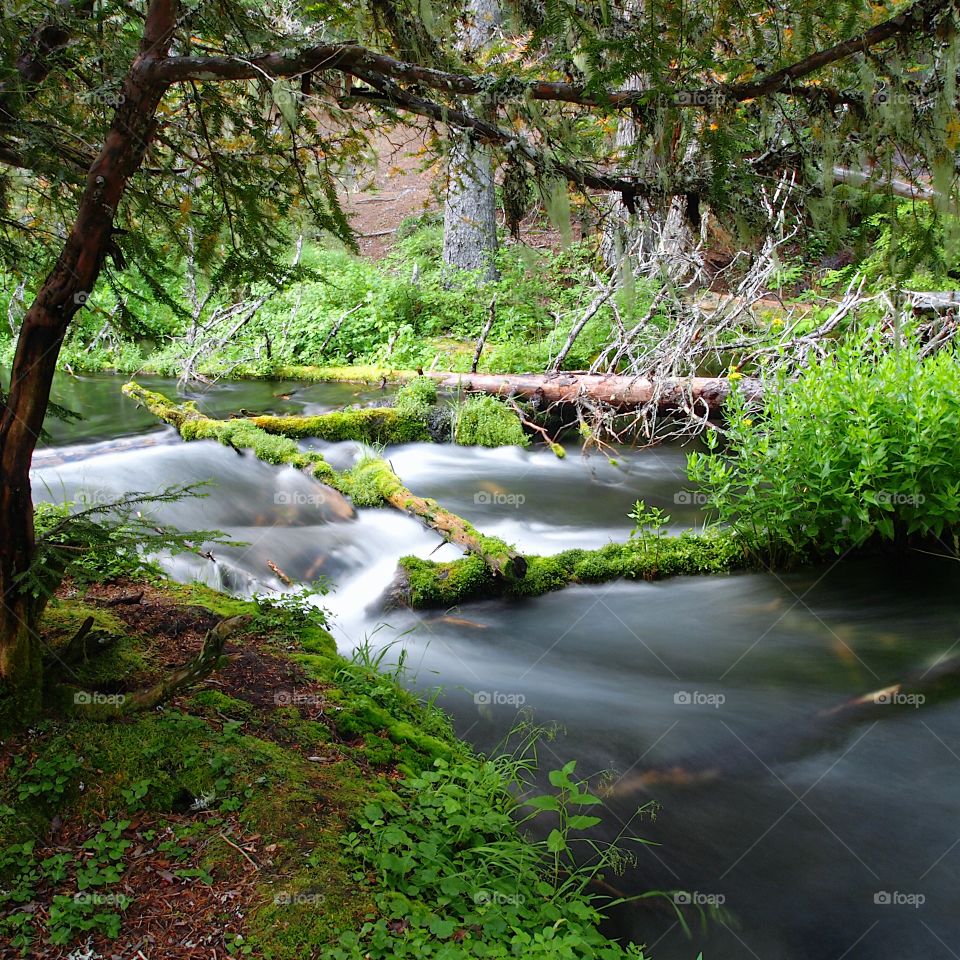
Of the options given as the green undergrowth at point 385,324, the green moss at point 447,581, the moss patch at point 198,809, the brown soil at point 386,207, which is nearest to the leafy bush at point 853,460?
the green moss at point 447,581

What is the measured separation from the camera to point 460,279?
48.2 feet

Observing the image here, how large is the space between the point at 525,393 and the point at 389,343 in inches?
155

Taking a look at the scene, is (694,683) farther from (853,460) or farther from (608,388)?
(608,388)

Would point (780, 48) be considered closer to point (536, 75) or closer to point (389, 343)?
point (536, 75)

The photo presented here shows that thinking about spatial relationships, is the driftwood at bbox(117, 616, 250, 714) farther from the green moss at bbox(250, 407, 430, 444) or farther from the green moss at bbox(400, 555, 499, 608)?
the green moss at bbox(250, 407, 430, 444)

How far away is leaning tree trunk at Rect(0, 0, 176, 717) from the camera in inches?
119

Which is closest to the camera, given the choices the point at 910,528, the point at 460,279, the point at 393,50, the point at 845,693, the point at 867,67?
the point at 867,67

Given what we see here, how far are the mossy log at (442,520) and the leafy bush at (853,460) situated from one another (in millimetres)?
1704

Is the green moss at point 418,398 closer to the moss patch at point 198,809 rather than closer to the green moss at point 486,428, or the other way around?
the green moss at point 486,428

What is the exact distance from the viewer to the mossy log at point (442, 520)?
238 inches

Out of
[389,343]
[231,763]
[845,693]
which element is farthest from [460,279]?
[231,763]

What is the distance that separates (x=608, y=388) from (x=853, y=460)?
13.6 ft

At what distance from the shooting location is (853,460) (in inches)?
224

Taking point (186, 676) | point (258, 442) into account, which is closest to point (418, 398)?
point (258, 442)
